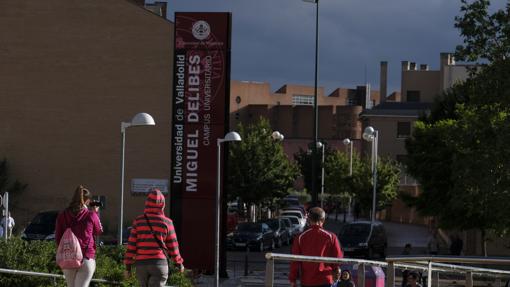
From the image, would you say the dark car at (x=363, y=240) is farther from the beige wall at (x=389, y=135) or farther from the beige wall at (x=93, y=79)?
the beige wall at (x=389, y=135)

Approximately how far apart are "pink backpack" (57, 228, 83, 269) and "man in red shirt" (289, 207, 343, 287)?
263 centimetres

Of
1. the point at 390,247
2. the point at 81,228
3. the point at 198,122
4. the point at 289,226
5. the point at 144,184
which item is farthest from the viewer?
the point at 289,226

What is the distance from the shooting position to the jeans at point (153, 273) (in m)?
12.3

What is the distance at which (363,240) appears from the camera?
1903 inches

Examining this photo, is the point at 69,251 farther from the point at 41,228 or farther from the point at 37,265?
the point at 41,228

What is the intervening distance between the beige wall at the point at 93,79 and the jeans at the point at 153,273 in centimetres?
4306

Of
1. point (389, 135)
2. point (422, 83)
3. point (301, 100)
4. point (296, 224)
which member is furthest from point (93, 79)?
point (301, 100)

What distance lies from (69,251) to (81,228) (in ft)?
1.09

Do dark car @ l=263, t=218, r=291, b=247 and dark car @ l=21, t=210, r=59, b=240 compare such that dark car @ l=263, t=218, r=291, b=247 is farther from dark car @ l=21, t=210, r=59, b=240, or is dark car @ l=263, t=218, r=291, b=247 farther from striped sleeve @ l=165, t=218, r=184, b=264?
striped sleeve @ l=165, t=218, r=184, b=264

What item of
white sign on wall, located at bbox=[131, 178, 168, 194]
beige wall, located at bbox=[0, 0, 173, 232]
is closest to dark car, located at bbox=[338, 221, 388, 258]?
white sign on wall, located at bbox=[131, 178, 168, 194]

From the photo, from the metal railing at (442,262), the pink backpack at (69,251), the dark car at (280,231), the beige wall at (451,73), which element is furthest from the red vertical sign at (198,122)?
the beige wall at (451,73)

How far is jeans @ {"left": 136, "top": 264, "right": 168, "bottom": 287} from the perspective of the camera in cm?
1227

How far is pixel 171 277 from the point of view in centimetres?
1970

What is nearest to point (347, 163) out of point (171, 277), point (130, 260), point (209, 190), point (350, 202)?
point (350, 202)
